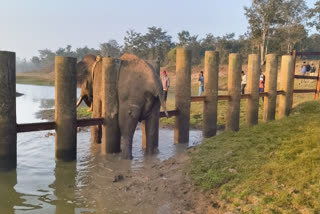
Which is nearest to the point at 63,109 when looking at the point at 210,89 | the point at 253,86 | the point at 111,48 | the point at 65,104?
the point at 65,104

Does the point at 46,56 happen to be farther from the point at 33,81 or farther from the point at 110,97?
the point at 110,97

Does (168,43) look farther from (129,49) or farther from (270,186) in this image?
(270,186)

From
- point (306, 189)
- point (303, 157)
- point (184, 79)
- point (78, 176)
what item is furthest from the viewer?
point (184, 79)

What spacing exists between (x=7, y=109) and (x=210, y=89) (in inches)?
218

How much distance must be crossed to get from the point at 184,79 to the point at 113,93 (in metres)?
2.33

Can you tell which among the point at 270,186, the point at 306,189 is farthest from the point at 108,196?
the point at 306,189

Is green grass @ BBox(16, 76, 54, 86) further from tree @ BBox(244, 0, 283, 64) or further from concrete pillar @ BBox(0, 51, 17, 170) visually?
concrete pillar @ BBox(0, 51, 17, 170)

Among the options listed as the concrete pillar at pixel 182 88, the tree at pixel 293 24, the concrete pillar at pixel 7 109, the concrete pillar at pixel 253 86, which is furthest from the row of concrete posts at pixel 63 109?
the tree at pixel 293 24

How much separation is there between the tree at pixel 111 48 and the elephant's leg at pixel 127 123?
64.4 meters

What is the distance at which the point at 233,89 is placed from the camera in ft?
34.0

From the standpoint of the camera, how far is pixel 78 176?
6.50 meters

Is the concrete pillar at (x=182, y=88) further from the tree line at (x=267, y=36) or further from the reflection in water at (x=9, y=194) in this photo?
the tree line at (x=267, y=36)

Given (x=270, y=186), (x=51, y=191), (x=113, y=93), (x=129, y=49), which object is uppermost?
(x=129, y=49)

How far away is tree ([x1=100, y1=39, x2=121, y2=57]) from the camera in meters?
71.9
